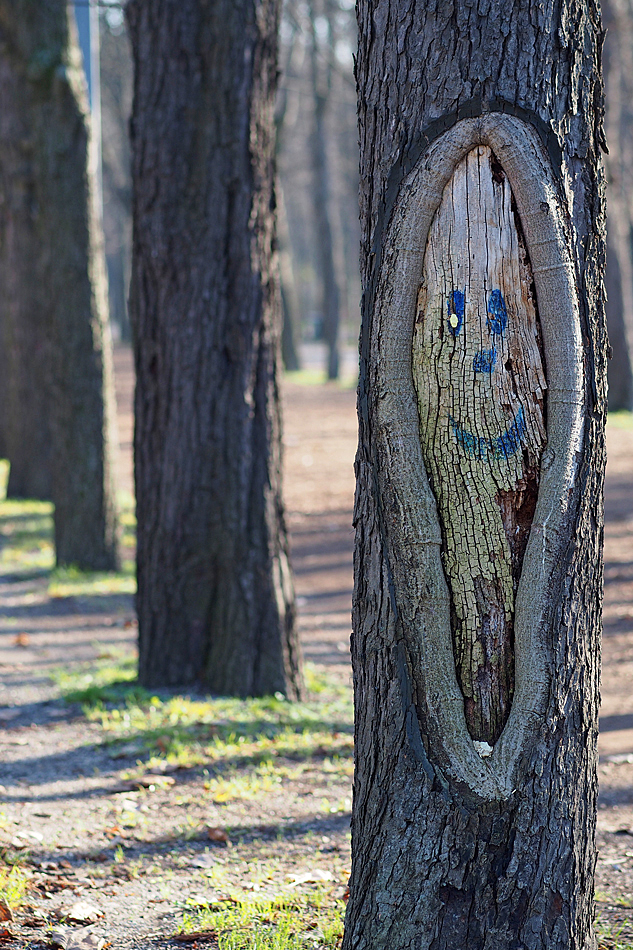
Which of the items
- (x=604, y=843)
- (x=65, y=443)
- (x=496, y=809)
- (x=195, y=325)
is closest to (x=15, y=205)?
(x=65, y=443)

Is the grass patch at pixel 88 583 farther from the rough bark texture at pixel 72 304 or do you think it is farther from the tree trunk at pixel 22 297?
the tree trunk at pixel 22 297

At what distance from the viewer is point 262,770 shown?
4609mm

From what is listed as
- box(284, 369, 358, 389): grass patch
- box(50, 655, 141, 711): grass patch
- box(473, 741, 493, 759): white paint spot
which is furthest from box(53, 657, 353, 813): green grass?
box(284, 369, 358, 389): grass patch

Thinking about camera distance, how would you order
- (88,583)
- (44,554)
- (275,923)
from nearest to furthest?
1. (275,923)
2. (88,583)
3. (44,554)

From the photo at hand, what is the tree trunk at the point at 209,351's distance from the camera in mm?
5379

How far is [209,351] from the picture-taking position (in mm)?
5430

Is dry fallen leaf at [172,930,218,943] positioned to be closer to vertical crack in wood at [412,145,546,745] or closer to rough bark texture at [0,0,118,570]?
vertical crack in wood at [412,145,546,745]

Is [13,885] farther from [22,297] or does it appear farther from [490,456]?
[22,297]

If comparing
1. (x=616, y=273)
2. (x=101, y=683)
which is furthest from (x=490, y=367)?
(x=616, y=273)

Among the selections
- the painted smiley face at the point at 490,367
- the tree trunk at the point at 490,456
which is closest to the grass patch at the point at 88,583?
the tree trunk at the point at 490,456

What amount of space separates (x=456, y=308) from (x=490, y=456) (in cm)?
37

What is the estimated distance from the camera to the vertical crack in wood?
2.36 meters

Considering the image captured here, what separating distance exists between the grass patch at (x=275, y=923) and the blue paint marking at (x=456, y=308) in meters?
1.89

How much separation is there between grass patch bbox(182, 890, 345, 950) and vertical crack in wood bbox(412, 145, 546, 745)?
1032 mm
